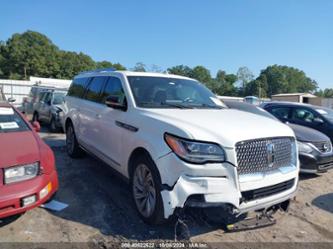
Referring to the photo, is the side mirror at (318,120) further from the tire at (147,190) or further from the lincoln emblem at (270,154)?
the tire at (147,190)

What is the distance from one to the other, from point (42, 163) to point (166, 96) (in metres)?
2.00

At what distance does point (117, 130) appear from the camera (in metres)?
4.23

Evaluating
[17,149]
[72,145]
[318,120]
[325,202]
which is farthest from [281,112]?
[17,149]

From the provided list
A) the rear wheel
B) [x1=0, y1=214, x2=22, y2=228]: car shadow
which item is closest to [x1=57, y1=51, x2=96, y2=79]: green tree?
the rear wheel

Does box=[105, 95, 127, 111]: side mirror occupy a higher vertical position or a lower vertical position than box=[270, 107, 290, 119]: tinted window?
higher

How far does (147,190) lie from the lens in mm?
3588

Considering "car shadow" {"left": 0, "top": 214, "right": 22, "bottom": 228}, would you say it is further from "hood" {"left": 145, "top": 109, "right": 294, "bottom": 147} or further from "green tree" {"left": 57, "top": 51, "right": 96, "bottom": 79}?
"green tree" {"left": 57, "top": 51, "right": 96, "bottom": 79}

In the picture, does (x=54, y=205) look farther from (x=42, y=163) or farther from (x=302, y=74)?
(x=302, y=74)

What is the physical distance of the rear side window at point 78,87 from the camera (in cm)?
621

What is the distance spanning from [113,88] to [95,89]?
0.93m

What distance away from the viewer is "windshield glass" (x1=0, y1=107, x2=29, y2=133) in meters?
4.09

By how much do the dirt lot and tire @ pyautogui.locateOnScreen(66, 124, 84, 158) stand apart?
4.18 feet

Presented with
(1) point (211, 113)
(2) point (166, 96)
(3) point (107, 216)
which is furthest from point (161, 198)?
(2) point (166, 96)

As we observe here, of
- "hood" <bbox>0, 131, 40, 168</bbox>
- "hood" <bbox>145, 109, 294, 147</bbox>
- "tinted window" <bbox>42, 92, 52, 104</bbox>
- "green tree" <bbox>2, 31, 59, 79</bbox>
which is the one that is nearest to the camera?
"hood" <bbox>145, 109, 294, 147</bbox>
